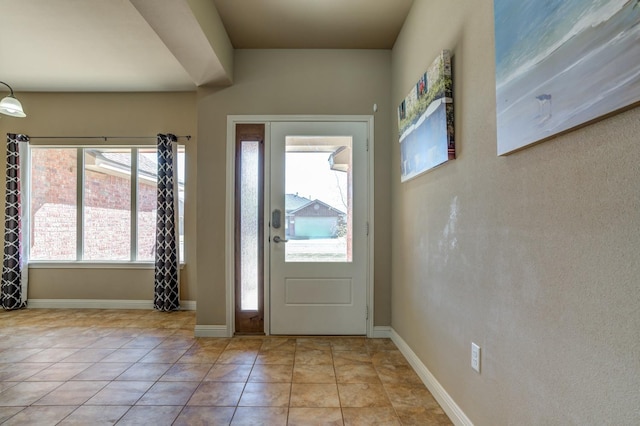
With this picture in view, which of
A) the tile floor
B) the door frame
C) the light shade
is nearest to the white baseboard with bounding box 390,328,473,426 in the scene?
the tile floor

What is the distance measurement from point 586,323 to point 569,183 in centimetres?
41

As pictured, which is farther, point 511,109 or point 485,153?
point 485,153

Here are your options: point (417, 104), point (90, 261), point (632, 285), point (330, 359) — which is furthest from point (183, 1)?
point (90, 261)

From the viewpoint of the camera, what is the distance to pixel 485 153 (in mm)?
1441

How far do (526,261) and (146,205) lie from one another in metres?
4.28

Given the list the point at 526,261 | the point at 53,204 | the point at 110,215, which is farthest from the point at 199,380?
the point at 53,204

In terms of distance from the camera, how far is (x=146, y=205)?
4.19 metres

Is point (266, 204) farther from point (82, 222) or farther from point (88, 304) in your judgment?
point (88, 304)

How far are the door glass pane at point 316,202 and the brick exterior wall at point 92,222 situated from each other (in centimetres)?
223

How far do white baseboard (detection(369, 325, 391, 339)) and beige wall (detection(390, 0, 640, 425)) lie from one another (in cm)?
83

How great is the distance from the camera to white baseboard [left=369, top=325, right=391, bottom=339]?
301 cm

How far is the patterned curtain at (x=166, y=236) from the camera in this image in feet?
12.8

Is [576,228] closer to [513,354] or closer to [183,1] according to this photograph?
[513,354]

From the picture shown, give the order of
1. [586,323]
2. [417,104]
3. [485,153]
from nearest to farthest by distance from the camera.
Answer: [586,323] → [485,153] → [417,104]
